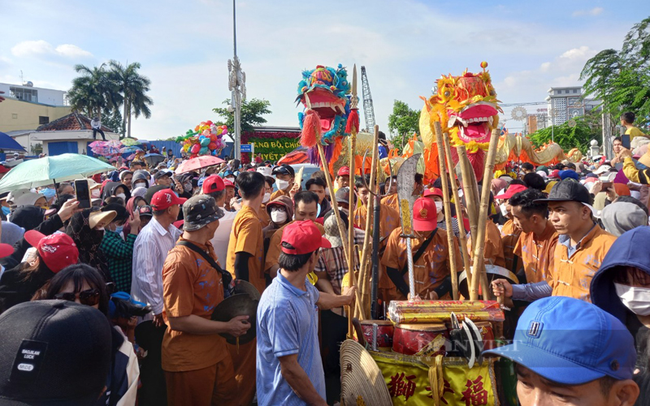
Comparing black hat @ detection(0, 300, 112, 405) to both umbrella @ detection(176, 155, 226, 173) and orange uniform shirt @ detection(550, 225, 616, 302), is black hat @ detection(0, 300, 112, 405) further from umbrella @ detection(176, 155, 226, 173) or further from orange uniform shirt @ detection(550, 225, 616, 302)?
umbrella @ detection(176, 155, 226, 173)

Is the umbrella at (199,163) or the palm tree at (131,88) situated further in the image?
the palm tree at (131,88)

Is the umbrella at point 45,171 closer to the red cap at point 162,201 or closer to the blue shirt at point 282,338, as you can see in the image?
the red cap at point 162,201

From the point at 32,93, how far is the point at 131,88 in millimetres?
25144

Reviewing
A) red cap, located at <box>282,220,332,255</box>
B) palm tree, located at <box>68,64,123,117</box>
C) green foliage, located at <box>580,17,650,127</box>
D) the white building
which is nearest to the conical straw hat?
red cap, located at <box>282,220,332,255</box>

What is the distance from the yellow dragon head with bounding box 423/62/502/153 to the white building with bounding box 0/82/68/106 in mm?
67713

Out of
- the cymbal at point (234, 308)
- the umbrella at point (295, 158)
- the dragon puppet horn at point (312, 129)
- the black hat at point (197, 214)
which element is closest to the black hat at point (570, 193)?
the dragon puppet horn at point (312, 129)

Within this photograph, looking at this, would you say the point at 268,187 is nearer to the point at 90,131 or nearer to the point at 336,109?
the point at 336,109

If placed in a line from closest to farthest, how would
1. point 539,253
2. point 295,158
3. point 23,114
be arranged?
1. point 539,253
2. point 295,158
3. point 23,114

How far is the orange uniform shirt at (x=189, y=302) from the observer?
2.88 meters

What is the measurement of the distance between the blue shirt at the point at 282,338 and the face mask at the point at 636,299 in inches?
55.2

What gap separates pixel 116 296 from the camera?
292 centimetres

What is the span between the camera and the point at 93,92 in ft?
168

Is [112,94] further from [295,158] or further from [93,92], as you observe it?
[295,158]

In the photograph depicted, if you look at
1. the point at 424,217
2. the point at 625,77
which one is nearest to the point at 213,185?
the point at 424,217
